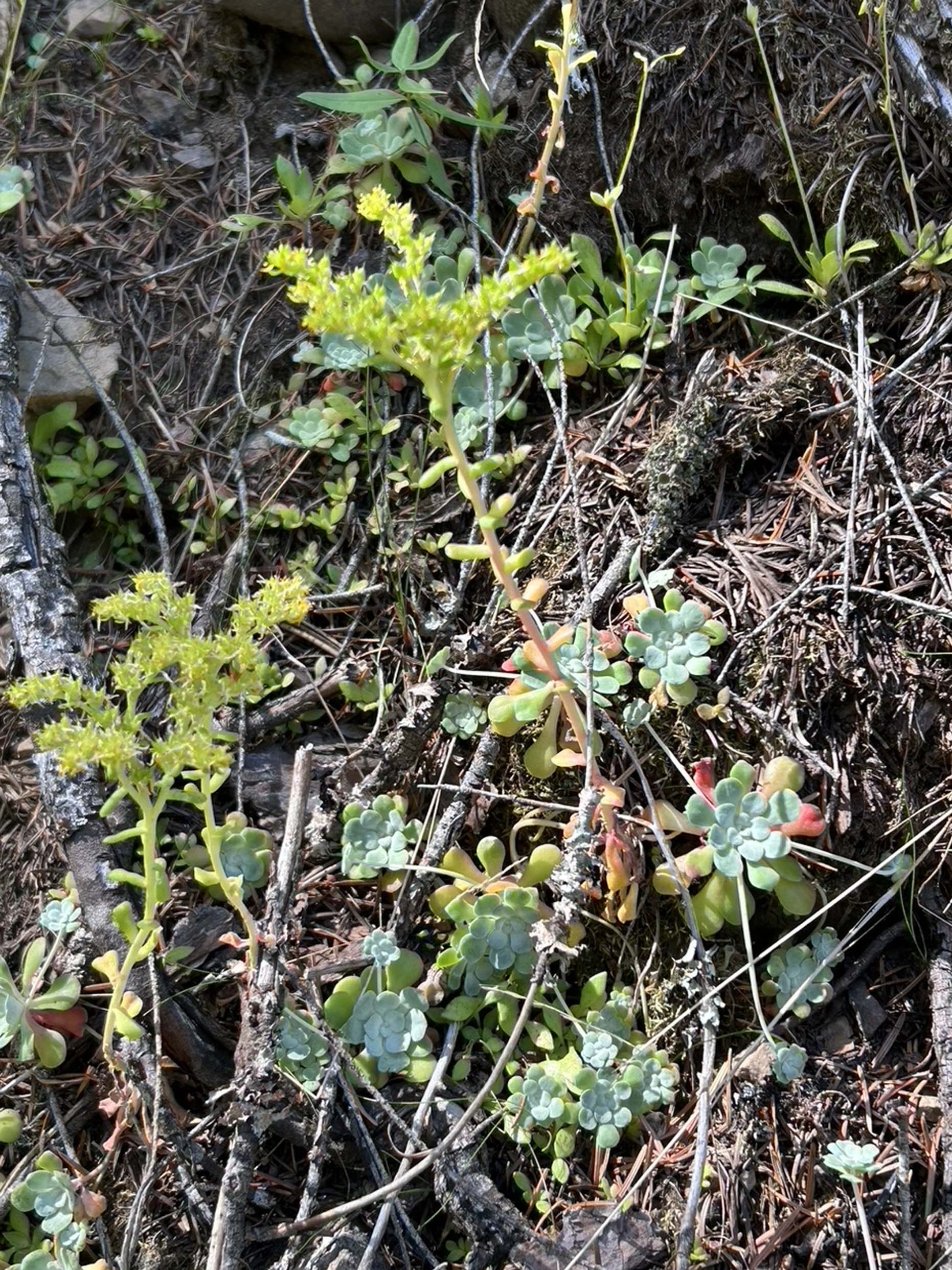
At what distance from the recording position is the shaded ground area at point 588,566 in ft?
7.17

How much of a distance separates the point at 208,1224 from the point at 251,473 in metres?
1.95

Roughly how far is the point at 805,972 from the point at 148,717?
154cm

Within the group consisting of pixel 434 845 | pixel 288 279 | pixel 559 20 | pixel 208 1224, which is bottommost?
pixel 208 1224

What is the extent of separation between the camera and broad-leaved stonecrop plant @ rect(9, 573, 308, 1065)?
1.98 m

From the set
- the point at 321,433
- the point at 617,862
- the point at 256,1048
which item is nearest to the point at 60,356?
the point at 321,433

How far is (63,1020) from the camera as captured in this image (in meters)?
2.39

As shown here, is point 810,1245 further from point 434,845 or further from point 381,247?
point 381,247

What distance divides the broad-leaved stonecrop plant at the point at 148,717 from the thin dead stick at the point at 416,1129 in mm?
479

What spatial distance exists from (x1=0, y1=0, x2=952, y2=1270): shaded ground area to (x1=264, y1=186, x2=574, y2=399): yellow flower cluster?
80 cm

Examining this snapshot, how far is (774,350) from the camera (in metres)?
2.78

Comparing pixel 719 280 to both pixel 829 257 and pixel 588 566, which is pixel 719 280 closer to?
pixel 829 257

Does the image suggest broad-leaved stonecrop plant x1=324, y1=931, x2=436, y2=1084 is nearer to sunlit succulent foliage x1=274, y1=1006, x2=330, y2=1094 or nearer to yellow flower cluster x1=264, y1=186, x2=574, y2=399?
sunlit succulent foliage x1=274, y1=1006, x2=330, y2=1094

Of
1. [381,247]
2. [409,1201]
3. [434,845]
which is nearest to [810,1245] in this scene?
[409,1201]

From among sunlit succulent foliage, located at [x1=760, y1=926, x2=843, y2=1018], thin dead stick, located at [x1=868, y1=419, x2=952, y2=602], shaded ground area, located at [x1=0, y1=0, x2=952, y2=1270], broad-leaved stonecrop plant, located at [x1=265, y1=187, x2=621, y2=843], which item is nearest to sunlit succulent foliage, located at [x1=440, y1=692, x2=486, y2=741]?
shaded ground area, located at [x1=0, y1=0, x2=952, y2=1270]
